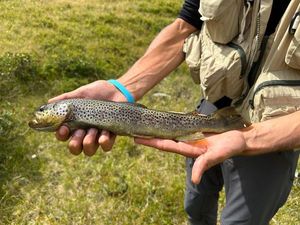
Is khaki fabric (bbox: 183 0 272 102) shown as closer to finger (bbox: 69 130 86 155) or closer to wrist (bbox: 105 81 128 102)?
wrist (bbox: 105 81 128 102)

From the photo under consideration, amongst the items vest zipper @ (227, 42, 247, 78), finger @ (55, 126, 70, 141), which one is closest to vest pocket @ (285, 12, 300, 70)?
vest zipper @ (227, 42, 247, 78)

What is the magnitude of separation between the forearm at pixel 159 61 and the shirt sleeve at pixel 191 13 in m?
0.06

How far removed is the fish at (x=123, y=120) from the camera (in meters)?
3.38

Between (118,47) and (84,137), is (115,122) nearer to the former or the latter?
(84,137)

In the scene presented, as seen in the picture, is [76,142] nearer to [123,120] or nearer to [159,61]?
[123,120]

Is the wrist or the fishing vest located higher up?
the fishing vest

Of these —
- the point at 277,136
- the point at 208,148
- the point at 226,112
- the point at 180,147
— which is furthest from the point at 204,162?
the point at 226,112

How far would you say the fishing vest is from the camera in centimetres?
279

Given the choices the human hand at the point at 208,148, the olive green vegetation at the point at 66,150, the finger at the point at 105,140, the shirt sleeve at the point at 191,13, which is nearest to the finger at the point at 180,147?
the human hand at the point at 208,148

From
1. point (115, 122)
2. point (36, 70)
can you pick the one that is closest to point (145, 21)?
point (36, 70)

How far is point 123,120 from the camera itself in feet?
11.3

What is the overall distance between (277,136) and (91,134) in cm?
125

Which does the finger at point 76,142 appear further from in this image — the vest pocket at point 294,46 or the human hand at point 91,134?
the vest pocket at point 294,46

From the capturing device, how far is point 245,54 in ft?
9.79
